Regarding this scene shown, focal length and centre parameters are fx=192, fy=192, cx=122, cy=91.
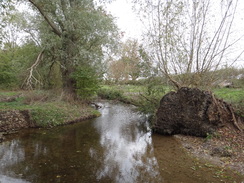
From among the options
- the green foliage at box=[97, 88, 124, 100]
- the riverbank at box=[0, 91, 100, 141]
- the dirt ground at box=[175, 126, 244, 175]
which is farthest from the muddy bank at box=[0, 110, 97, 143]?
the green foliage at box=[97, 88, 124, 100]

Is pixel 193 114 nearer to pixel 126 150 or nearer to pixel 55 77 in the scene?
pixel 126 150

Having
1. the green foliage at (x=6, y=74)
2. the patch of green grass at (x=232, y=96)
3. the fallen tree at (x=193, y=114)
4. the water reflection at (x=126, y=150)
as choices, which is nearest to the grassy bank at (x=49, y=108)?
the water reflection at (x=126, y=150)

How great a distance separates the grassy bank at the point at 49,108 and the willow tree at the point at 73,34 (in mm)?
1708

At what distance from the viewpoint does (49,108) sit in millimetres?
12078

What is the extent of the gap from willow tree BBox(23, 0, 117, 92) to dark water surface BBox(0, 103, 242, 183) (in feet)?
17.7

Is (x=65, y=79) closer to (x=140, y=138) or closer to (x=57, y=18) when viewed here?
(x=57, y=18)

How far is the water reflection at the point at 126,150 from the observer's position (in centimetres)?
579

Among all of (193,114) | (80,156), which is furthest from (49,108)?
(193,114)

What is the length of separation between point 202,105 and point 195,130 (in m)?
1.24

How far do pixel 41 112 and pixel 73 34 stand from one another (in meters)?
6.33

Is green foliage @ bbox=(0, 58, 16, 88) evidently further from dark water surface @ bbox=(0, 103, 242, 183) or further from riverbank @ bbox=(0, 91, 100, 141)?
dark water surface @ bbox=(0, 103, 242, 183)

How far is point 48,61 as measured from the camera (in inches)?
612

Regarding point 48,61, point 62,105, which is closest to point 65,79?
point 48,61

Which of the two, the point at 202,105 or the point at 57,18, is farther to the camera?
the point at 57,18
